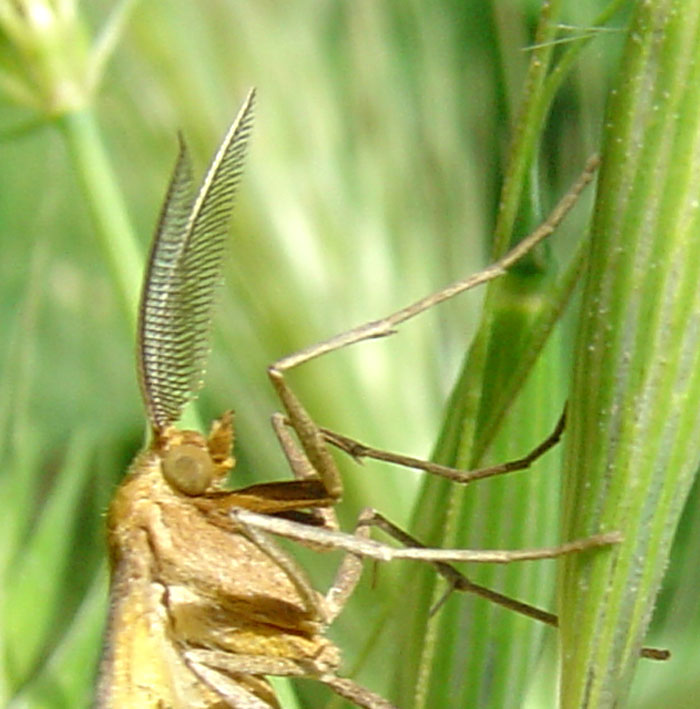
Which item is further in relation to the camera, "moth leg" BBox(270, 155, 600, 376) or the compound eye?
the compound eye

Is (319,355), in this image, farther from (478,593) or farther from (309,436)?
(478,593)

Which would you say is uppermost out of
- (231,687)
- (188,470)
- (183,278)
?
(183,278)

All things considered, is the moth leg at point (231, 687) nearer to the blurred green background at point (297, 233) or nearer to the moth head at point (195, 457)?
the moth head at point (195, 457)

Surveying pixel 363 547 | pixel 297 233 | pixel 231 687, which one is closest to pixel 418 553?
pixel 363 547

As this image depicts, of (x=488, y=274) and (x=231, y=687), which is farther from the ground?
(x=488, y=274)

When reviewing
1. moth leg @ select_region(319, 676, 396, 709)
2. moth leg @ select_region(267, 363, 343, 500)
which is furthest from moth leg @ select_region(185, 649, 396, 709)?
moth leg @ select_region(267, 363, 343, 500)

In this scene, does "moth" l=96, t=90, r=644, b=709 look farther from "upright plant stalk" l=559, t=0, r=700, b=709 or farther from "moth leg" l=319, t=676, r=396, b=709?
"upright plant stalk" l=559, t=0, r=700, b=709
